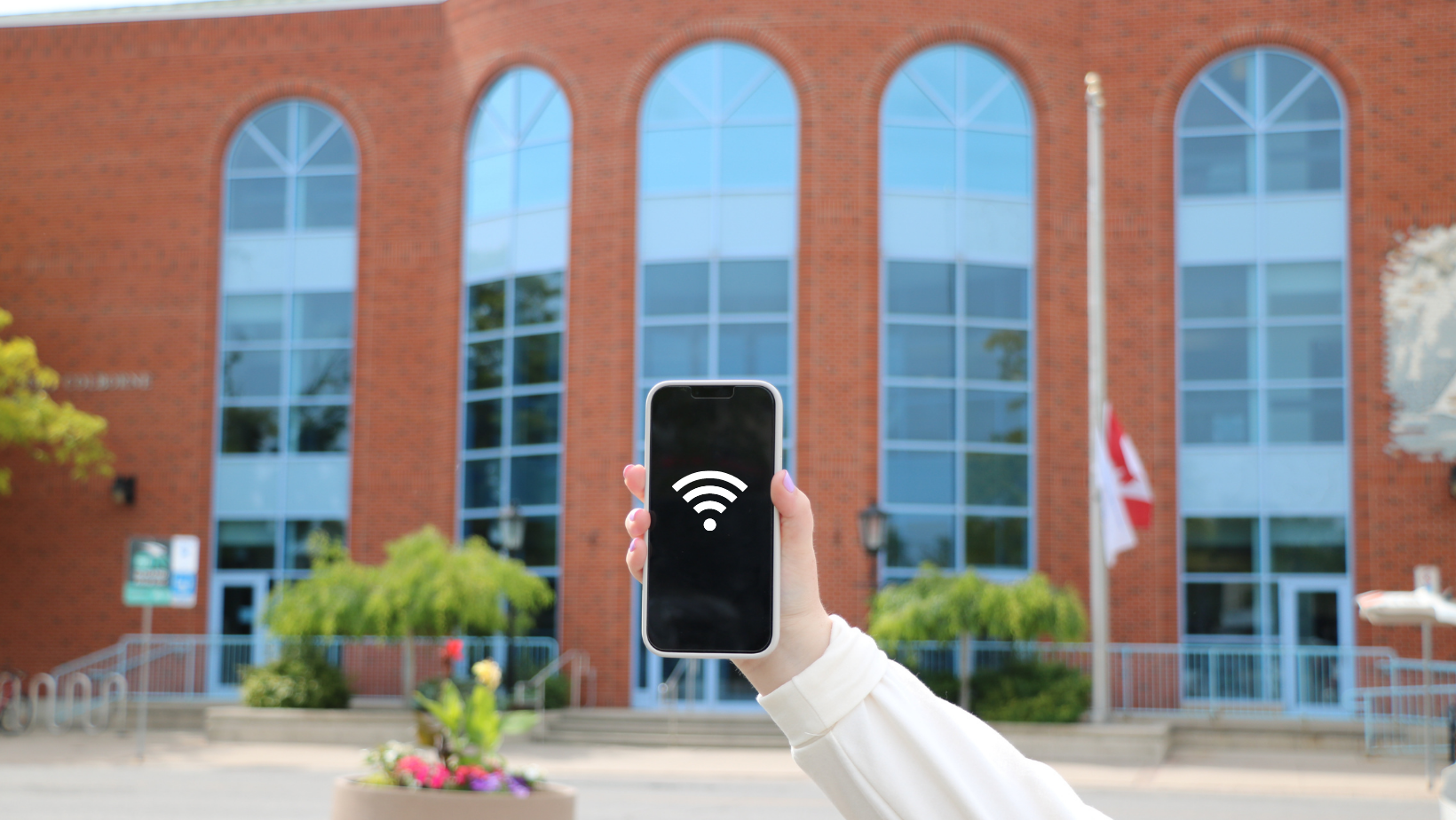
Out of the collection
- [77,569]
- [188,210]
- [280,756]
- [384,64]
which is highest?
[384,64]

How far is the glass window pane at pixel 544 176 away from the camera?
2844 centimetres

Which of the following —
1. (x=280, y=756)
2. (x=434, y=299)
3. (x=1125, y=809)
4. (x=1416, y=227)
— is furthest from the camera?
(x=434, y=299)

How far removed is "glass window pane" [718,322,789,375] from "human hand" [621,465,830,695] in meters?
25.5

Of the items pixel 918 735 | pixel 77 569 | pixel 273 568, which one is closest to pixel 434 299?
pixel 273 568

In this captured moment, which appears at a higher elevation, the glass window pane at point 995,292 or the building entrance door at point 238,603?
the glass window pane at point 995,292

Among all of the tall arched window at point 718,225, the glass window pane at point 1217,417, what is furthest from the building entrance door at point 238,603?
the glass window pane at point 1217,417

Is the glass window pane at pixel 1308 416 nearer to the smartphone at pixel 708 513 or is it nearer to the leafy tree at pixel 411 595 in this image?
the leafy tree at pixel 411 595

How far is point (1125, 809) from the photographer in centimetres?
1619

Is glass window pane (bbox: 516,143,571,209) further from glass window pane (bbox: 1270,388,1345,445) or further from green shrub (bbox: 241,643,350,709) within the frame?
glass window pane (bbox: 1270,388,1345,445)

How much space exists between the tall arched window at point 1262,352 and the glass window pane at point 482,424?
490 inches

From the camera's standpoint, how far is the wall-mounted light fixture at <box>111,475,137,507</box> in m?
30.0

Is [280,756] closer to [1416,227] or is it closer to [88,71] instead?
[88,71]

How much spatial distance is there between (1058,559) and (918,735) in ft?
85.8

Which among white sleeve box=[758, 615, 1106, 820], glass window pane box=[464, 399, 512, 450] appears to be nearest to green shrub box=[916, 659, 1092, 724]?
glass window pane box=[464, 399, 512, 450]
